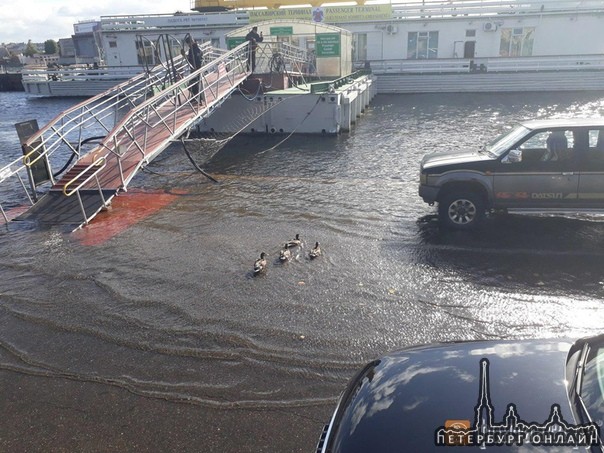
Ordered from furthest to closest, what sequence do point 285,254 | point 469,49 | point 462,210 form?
point 469,49, point 462,210, point 285,254

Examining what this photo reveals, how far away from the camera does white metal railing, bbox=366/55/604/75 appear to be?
96.2 feet

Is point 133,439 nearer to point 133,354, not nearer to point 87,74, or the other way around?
point 133,354

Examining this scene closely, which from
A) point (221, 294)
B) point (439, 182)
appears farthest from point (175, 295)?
point (439, 182)

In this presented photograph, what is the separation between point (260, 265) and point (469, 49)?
109 ft

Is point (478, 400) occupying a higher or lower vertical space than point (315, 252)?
higher

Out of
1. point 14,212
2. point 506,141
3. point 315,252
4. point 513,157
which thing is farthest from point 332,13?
point 315,252

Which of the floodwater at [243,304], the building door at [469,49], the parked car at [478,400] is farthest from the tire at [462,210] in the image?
the building door at [469,49]

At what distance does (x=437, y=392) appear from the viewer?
2.92m

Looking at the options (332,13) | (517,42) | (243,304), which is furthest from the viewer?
(332,13)

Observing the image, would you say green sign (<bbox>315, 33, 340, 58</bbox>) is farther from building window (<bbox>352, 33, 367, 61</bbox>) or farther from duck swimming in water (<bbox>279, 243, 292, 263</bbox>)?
duck swimming in water (<bbox>279, 243, 292, 263</bbox>)

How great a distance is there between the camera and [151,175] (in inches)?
550

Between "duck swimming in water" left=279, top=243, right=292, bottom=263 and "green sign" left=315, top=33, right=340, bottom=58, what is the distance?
18419 mm

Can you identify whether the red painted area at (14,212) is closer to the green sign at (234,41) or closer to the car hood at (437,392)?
the car hood at (437,392)

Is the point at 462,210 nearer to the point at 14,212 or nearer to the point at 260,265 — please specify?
the point at 260,265
